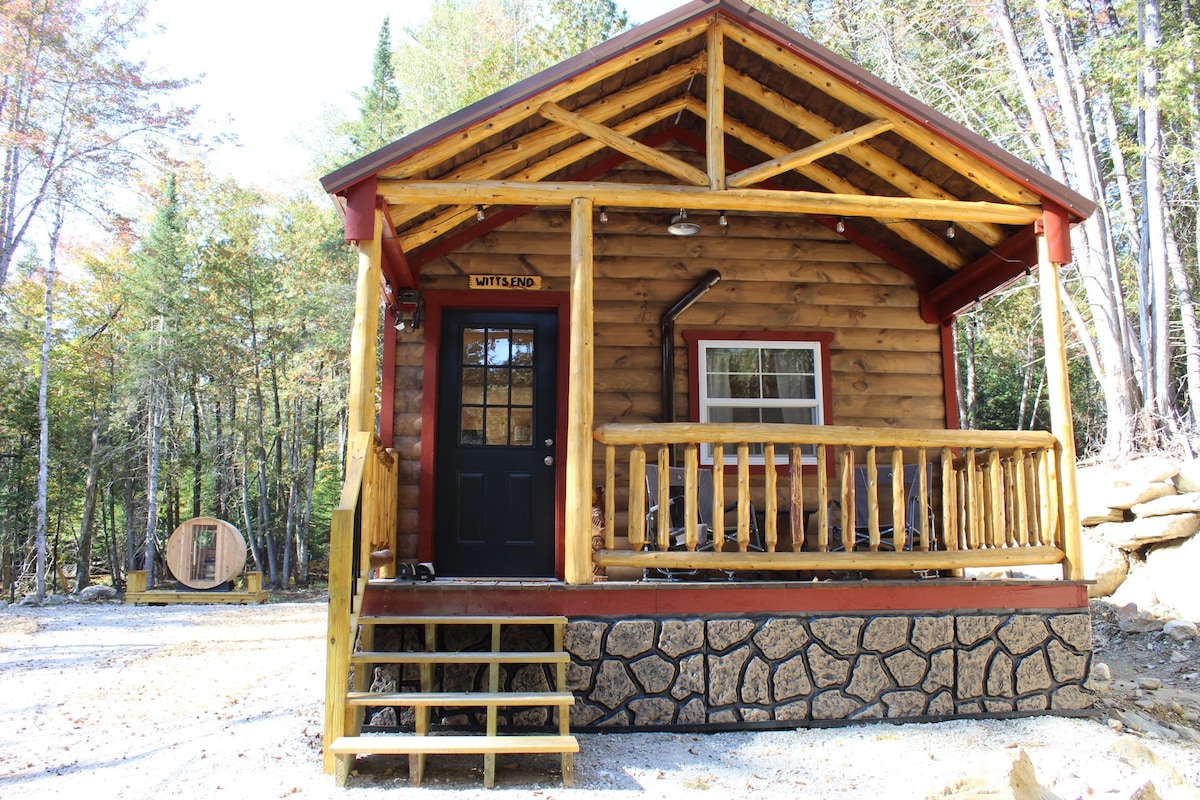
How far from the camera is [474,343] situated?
22.0 ft

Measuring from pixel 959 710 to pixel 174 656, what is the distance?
720 centimetres

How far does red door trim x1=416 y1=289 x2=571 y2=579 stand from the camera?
20.7 feet

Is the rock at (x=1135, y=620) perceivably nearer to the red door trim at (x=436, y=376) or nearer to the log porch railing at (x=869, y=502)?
the log porch railing at (x=869, y=502)

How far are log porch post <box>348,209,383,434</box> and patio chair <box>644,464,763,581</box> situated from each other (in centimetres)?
190

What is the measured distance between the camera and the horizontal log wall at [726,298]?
22.0 ft

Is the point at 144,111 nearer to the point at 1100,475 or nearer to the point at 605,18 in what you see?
the point at 605,18

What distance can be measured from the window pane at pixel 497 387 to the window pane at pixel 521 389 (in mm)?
56

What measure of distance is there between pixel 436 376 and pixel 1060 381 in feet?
14.5

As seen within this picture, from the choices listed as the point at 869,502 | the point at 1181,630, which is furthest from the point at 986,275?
the point at 1181,630

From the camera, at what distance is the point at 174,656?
8.20 meters

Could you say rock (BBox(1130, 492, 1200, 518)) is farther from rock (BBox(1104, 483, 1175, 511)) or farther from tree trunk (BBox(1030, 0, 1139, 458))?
tree trunk (BBox(1030, 0, 1139, 458))

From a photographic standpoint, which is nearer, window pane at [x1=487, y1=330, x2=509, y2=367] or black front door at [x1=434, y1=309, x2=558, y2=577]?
black front door at [x1=434, y1=309, x2=558, y2=577]

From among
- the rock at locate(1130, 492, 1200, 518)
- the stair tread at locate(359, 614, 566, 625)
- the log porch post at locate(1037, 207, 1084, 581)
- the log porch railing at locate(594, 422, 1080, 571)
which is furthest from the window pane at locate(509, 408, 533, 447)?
the rock at locate(1130, 492, 1200, 518)

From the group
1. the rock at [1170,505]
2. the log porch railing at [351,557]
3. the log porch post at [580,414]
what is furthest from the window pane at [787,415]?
the rock at [1170,505]
